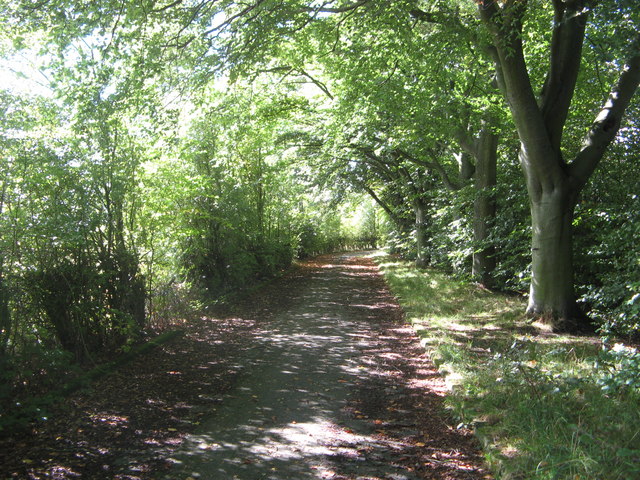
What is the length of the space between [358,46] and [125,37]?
4542 mm

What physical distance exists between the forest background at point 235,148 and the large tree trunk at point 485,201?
0.06 metres

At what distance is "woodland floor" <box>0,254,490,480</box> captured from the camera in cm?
386

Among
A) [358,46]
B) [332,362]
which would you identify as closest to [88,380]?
[332,362]

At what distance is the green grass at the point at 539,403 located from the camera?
3275 millimetres

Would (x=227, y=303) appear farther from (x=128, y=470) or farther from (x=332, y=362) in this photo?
(x=128, y=470)

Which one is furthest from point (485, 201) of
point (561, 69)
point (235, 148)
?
point (235, 148)

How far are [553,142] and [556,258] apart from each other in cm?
205

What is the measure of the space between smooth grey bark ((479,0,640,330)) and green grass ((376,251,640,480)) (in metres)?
0.80

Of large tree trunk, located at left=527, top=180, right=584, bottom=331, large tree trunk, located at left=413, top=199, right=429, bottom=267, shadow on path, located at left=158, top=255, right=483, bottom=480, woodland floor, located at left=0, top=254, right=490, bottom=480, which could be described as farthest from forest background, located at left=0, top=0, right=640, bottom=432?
large tree trunk, located at left=413, top=199, right=429, bottom=267

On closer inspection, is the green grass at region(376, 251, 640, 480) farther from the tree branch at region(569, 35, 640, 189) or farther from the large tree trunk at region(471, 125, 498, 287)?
the large tree trunk at region(471, 125, 498, 287)

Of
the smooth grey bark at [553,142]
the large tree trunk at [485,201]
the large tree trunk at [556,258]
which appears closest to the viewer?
the smooth grey bark at [553,142]

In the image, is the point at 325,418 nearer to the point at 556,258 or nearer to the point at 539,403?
the point at 539,403

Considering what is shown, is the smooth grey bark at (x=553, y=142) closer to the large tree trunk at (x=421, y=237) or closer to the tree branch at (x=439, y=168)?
the tree branch at (x=439, y=168)

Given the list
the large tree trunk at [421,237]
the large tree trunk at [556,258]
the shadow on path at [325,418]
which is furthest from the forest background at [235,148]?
the large tree trunk at [421,237]
